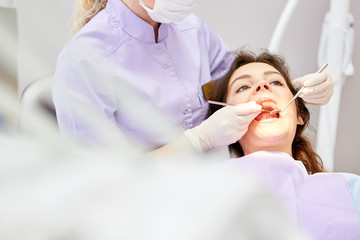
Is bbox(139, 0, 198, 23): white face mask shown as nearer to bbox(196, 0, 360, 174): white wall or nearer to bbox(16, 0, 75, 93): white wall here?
bbox(16, 0, 75, 93): white wall

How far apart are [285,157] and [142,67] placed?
483mm

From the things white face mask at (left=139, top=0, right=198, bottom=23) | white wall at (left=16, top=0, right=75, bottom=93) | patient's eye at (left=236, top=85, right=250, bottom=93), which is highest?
white wall at (left=16, top=0, right=75, bottom=93)

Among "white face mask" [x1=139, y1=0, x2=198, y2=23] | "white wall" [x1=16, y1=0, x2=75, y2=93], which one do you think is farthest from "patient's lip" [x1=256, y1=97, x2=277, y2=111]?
"white wall" [x1=16, y1=0, x2=75, y2=93]

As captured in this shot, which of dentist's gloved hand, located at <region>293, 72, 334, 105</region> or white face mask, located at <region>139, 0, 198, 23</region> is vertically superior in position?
white face mask, located at <region>139, 0, 198, 23</region>

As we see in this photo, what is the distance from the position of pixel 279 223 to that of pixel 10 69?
243 millimetres

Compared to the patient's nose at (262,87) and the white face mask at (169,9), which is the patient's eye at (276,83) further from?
the white face mask at (169,9)

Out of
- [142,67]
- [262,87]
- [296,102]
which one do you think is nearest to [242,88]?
[262,87]

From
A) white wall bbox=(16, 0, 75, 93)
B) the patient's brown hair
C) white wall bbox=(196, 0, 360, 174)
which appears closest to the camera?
white wall bbox=(16, 0, 75, 93)

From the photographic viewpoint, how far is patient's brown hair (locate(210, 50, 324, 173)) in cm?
136

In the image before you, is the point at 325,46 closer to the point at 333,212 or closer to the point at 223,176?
the point at 333,212

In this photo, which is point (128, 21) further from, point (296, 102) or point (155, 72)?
point (296, 102)

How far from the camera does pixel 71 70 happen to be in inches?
39.1

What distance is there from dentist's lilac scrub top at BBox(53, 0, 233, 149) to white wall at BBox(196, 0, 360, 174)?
72cm

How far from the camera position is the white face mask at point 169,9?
3.54 ft
